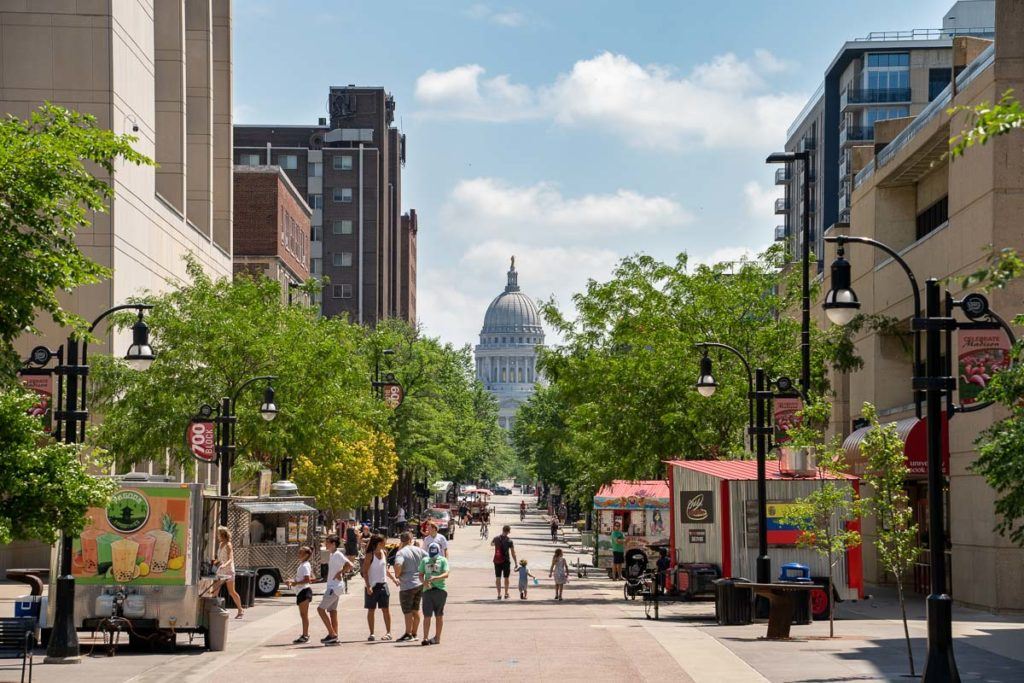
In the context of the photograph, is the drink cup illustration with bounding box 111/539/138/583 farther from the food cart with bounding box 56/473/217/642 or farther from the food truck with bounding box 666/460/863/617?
the food truck with bounding box 666/460/863/617

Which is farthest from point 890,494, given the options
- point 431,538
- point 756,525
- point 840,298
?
point 756,525

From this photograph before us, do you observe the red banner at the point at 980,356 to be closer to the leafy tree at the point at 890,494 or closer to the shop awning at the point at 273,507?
the leafy tree at the point at 890,494

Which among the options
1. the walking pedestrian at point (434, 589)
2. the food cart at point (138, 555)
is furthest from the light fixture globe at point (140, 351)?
the walking pedestrian at point (434, 589)

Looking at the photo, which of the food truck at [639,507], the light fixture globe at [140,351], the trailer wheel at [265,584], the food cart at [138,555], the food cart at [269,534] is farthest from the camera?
the food truck at [639,507]

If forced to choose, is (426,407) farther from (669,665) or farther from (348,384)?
(669,665)

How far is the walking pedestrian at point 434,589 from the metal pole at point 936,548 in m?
9.59

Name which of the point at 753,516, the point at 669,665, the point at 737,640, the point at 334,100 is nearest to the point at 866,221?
the point at 753,516

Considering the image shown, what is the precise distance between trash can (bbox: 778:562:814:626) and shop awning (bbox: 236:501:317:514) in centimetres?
1490

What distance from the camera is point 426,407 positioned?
281 ft

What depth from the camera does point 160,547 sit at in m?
25.0

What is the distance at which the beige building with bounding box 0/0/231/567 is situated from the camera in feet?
163

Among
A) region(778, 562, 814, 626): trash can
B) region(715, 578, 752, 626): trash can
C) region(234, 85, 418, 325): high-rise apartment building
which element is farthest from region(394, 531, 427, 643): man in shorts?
region(234, 85, 418, 325): high-rise apartment building

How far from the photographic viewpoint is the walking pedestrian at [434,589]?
26094mm

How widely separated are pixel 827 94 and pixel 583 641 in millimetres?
97442
